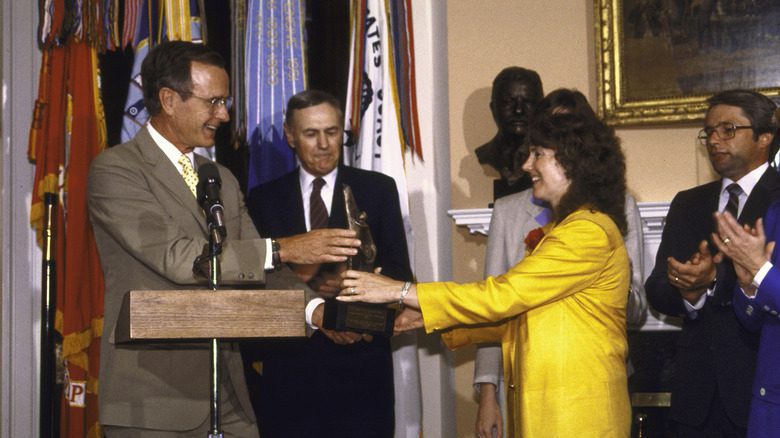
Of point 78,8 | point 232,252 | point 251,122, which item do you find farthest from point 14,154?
point 232,252

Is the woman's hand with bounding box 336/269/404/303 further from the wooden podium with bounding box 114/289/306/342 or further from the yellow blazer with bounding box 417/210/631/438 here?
the wooden podium with bounding box 114/289/306/342

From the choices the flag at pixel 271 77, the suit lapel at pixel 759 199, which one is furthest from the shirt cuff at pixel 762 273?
the flag at pixel 271 77

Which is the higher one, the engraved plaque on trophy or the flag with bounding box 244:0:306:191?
the flag with bounding box 244:0:306:191

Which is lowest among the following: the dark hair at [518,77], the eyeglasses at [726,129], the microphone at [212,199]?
the microphone at [212,199]

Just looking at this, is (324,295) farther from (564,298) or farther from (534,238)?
(564,298)

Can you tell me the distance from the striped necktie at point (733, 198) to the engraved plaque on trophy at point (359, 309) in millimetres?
1504

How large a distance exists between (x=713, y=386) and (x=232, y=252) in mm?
1874

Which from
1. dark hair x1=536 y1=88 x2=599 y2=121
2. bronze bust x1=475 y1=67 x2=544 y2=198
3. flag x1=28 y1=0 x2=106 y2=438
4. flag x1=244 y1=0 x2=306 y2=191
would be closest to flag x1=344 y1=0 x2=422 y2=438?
flag x1=244 y1=0 x2=306 y2=191

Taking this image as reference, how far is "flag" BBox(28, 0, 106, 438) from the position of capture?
4.63m

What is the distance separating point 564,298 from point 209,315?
1172mm

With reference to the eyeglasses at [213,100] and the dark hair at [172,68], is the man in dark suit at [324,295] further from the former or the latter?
the dark hair at [172,68]

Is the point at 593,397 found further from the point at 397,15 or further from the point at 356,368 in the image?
the point at 397,15

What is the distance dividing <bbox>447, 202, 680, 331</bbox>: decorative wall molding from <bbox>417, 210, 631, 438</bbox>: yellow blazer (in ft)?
4.56

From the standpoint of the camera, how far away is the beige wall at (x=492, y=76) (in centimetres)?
491
